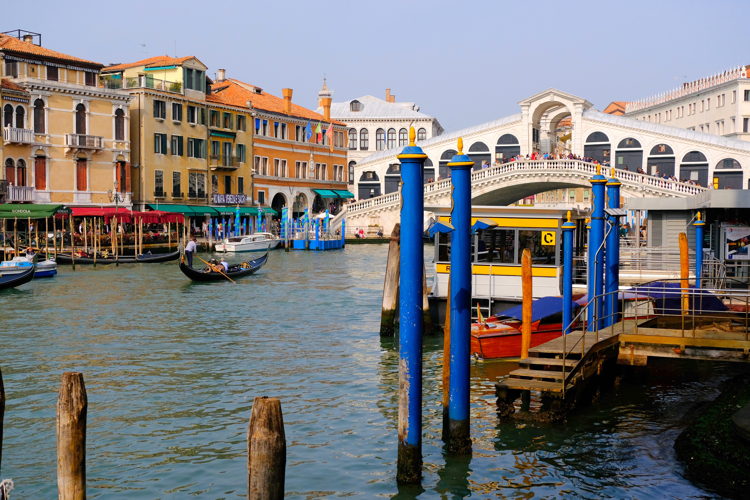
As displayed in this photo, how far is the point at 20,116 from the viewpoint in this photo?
28.3m

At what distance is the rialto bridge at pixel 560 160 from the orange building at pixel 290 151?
72.1 inches

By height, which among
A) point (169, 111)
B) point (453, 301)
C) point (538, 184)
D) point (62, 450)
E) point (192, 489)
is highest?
point (169, 111)

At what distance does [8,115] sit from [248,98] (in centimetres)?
1485

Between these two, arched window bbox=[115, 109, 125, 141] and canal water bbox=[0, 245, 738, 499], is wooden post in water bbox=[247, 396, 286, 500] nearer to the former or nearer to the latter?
canal water bbox=[0, 245, 738, 499]

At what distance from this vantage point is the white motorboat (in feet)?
109

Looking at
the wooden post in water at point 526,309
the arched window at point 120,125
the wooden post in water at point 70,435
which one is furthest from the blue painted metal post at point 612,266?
the arched window at point 120,125

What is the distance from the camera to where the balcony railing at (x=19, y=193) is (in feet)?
91.1

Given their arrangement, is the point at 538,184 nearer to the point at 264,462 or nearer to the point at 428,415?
the point at 428,415

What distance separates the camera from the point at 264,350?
494 inches

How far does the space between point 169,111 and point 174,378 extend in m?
25.4

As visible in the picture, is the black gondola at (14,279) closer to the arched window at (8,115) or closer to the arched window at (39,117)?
the arched window at (8,115)

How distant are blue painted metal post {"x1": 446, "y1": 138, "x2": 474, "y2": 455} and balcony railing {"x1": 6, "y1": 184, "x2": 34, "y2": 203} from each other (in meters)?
23.9

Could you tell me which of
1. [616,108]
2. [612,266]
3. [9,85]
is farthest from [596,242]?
[616,108]

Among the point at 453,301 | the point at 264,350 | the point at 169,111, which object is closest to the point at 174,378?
the point at 264,350
